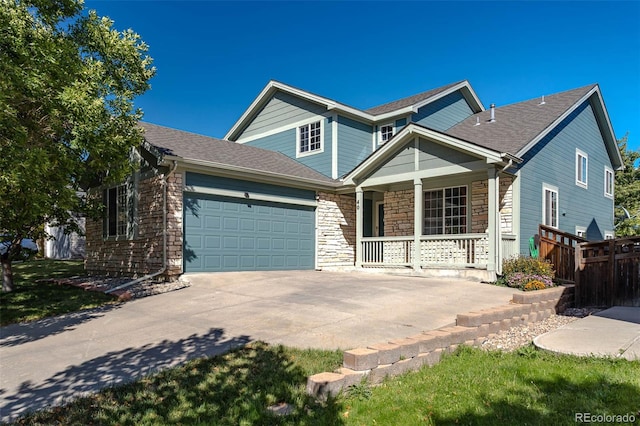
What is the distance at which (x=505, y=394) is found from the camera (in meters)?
3.90

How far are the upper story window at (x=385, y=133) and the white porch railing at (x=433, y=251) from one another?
5.02 meters

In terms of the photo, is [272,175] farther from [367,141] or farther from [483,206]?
[483,206]

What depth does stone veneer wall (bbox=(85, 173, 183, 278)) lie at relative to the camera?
37.1ft

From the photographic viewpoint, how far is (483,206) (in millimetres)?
12805

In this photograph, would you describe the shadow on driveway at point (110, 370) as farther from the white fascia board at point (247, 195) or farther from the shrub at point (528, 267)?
the shrub at point (528, 267)

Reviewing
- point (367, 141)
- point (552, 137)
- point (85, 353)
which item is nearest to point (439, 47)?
point (367, 141)

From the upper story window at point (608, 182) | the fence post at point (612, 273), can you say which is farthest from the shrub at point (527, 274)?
the upper story window at point (608, 182)

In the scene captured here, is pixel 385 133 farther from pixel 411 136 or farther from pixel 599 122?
pixel 599 122

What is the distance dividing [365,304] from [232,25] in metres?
13.6

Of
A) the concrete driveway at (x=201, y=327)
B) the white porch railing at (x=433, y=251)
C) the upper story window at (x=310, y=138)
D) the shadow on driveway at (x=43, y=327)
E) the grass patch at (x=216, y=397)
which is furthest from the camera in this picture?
the upper story window at (x=310, y=138)

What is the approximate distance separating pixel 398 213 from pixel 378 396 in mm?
11619

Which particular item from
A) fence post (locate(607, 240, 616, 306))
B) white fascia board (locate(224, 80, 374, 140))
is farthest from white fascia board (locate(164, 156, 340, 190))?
fence post (locate(607, 240, 616, 306))

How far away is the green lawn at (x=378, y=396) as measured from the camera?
140 inches

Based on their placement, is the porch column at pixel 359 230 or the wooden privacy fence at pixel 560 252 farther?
the porch column at pixel 359 230
